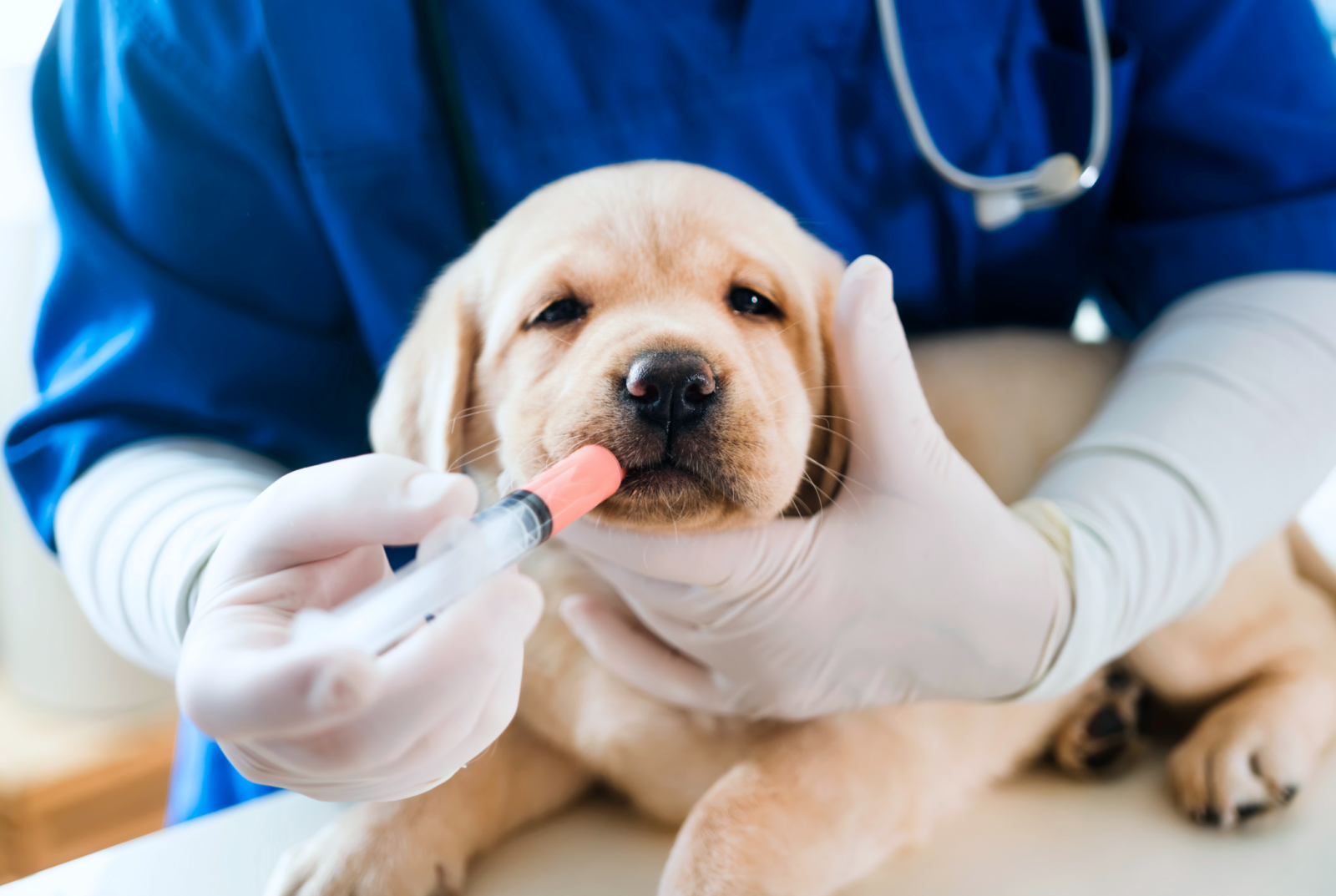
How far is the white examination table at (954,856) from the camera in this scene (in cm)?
54

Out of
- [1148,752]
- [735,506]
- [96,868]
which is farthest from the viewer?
[1148,752]

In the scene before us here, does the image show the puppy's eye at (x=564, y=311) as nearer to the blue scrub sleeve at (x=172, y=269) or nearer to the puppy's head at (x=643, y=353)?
the puppy's head at (x=643, y=353)

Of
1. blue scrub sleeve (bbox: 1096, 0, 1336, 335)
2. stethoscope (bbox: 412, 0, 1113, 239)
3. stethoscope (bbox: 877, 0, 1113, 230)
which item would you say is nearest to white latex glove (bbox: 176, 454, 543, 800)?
stethoscope (bbox: 412, 0, 1113, 239)

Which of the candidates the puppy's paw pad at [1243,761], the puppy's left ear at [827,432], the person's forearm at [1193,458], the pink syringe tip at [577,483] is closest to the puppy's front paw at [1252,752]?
the puppy's paw pad at [1243,761]

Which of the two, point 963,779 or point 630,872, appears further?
point 963,779

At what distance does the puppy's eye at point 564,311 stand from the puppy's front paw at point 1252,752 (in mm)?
729

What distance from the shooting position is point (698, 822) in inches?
28.5

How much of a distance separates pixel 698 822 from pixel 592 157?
0.60 m

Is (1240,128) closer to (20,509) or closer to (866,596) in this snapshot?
(866,596)

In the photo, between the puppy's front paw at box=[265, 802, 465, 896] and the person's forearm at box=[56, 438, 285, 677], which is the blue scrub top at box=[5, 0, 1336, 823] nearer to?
the person's forearm at box=[56, 438, 285, 677]

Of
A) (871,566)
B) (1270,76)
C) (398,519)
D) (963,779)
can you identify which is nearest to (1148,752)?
(963,779)

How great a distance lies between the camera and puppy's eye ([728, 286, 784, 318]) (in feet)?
2.24

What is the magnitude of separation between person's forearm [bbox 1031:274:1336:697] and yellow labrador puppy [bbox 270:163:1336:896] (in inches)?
5.1

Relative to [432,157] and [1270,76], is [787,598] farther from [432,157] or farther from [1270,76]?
[1270,76]
